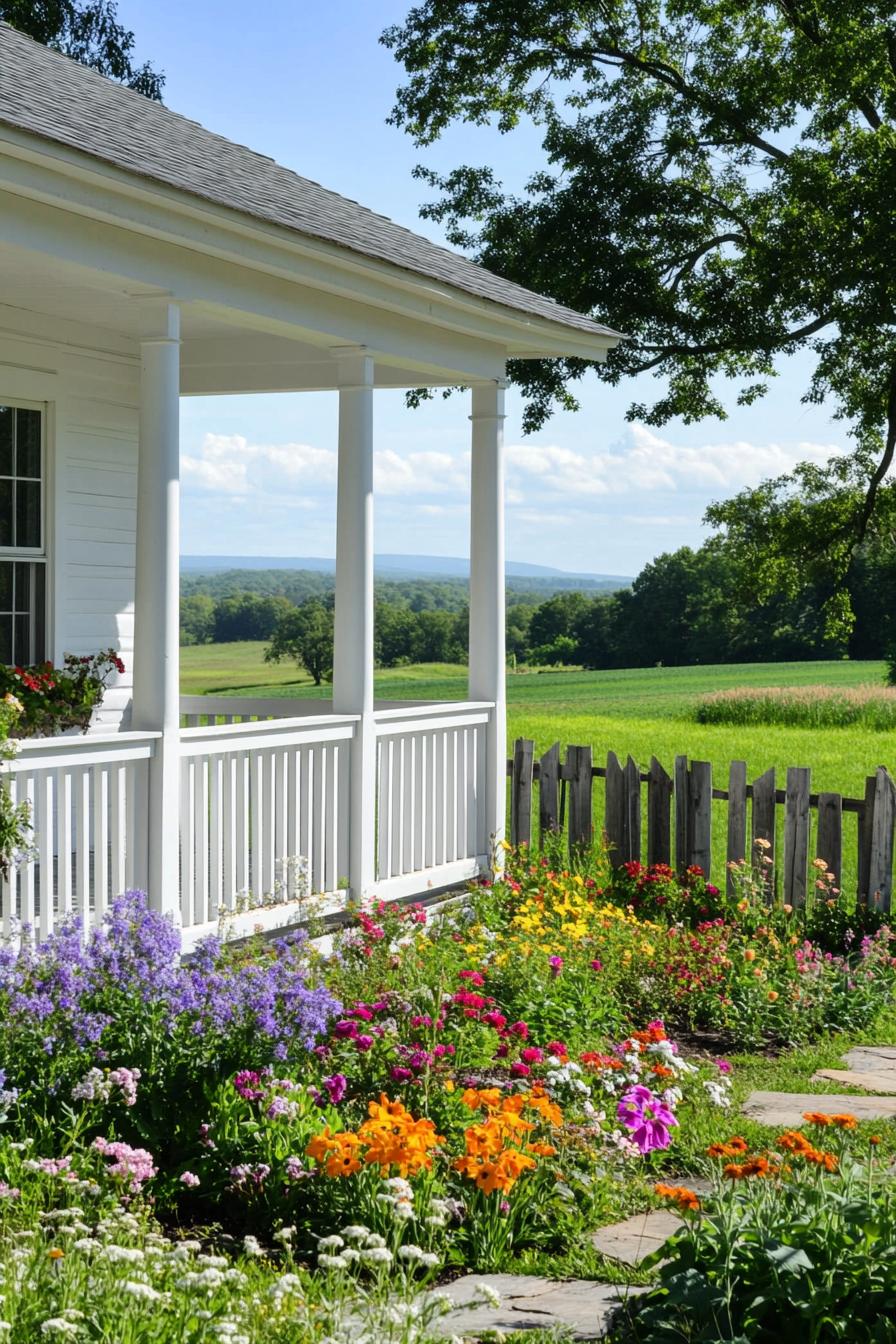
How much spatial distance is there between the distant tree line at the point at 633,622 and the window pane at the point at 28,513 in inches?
1409

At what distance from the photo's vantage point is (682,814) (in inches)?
465

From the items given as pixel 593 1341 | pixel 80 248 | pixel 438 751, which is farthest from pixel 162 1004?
pixel 438 751

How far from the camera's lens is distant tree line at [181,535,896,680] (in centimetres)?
4897

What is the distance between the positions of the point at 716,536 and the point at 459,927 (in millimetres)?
13075

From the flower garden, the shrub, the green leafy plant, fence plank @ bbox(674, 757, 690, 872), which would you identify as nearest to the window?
the green leafy plant

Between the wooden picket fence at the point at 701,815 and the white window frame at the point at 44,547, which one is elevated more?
the white window frame at the point at 44,547

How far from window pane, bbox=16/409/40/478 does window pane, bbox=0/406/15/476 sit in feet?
0.23

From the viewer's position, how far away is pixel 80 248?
704 centimetres

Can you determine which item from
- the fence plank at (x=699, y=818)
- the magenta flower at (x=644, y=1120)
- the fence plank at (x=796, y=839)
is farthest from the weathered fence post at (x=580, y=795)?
the magenta flower at (x=644, y=1120)

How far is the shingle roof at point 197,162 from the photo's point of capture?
22.4 ft

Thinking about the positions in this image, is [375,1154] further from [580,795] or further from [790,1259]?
[580,795]

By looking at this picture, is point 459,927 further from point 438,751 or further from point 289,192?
point 289,192

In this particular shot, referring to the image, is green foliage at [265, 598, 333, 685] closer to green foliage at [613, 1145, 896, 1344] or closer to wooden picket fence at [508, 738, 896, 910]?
wooden picket fence at [508, 738, 896, 910]

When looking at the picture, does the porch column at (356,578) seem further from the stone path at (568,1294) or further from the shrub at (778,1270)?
the shrub at (778,1270)
